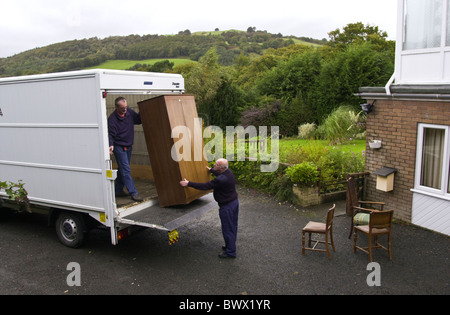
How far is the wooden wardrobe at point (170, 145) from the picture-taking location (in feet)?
20.4

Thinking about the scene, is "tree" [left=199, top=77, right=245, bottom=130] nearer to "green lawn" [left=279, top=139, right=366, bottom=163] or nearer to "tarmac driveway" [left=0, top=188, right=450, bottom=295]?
"green lawn" [left=279, top=139, right=366, bottom=163]

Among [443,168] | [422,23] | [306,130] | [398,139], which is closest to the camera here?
[443,168]

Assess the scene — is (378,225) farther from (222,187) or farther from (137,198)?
(137,198)

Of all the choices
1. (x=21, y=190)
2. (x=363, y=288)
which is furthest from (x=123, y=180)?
(x=363, y=288)

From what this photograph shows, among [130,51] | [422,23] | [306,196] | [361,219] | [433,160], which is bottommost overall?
[306,196]

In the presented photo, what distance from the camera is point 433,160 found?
301 inches

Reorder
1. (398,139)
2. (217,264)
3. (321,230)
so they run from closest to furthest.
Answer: (217,264) → (321,230) → (398,139)

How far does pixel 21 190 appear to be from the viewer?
7191 millimetres

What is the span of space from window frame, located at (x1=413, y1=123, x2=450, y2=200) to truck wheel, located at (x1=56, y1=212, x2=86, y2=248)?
6.71m

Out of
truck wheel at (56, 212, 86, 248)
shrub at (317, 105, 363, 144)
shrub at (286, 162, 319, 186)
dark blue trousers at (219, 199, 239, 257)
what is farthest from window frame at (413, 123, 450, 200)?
shrub at (317, 105, 363, 144)

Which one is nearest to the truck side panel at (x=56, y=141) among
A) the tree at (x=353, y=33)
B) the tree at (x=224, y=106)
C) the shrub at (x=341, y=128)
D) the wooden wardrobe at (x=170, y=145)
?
the wooden wardrobe at (x=170, y=145)

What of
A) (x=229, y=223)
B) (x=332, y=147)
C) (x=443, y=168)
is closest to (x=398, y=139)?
(x=443, y=168)

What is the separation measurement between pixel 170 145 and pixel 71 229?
2584 mm
